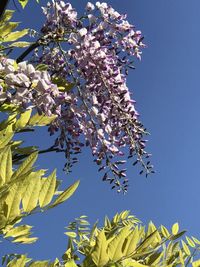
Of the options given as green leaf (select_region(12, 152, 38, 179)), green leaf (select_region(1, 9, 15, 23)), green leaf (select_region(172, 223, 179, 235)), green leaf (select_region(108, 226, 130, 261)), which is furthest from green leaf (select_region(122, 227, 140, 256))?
green leaf (select_region(1, 9, 15, 23))

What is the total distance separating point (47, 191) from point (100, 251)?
198mm

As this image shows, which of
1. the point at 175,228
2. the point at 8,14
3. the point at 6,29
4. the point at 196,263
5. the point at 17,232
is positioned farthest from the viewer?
the point at 8,14

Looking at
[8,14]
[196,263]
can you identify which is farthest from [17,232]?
[8,14]

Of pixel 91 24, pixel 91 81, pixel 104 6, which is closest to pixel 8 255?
pixel 91 81

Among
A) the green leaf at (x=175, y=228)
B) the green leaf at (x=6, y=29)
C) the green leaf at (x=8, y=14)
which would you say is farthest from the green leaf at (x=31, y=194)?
the green leaf at (x=8, y=14)

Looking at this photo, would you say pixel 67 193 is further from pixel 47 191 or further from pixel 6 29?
pixel 6 29

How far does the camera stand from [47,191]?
117cm

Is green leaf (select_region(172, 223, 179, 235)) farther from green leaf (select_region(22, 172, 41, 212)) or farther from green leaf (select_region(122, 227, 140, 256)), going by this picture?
green leaf (select_region(22, 172, 41, 212))

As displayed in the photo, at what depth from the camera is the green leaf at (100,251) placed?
44.5 inches

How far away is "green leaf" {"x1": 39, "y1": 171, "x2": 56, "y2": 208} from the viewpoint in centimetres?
115

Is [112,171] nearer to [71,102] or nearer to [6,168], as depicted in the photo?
[71,102]

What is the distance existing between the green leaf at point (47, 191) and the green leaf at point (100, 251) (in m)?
0.15

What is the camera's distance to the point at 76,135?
137 inches

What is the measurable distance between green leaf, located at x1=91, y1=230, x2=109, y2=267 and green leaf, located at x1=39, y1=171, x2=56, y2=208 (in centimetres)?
15
